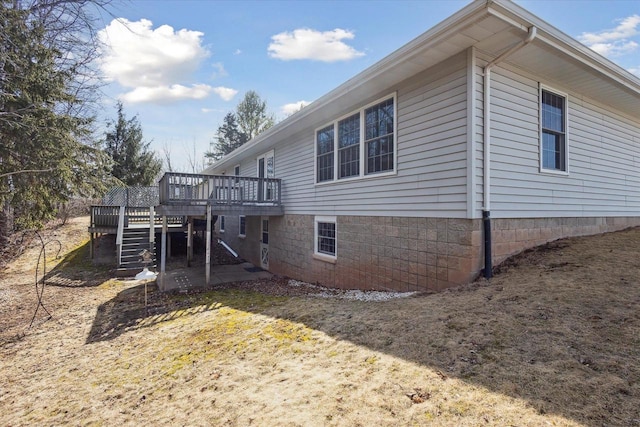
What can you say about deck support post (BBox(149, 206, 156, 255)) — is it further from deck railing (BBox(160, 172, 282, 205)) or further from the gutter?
the gutter

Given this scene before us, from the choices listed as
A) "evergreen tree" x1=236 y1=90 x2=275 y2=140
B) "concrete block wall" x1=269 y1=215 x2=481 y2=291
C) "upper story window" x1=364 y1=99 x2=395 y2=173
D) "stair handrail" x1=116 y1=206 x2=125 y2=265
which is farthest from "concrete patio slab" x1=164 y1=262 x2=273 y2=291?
"evergreen tree" x1=236 y1=90 x2=275 y2=140

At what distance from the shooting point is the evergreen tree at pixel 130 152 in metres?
21.3

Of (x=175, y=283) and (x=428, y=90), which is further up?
(x=428, y=90)

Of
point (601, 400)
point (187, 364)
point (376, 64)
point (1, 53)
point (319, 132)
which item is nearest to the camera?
point (601, 400)

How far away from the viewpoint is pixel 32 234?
1413 cm

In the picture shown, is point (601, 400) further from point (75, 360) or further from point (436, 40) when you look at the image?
point (75, 360)

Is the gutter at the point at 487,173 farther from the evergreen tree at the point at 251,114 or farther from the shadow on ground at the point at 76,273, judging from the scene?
the evergreen tree at the point at 251,114

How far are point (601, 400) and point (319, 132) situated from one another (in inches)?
318

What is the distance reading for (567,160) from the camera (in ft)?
21.2

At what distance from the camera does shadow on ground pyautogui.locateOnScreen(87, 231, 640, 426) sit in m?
2.21

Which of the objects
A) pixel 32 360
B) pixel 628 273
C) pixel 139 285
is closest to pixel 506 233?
pixel 628 273

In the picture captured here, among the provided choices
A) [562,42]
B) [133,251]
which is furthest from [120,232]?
[562,42]

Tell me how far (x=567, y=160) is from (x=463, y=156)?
3145 millimetres

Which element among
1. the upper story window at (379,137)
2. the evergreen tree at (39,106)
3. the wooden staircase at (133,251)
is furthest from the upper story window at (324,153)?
the wooden staircase at (133,251)
